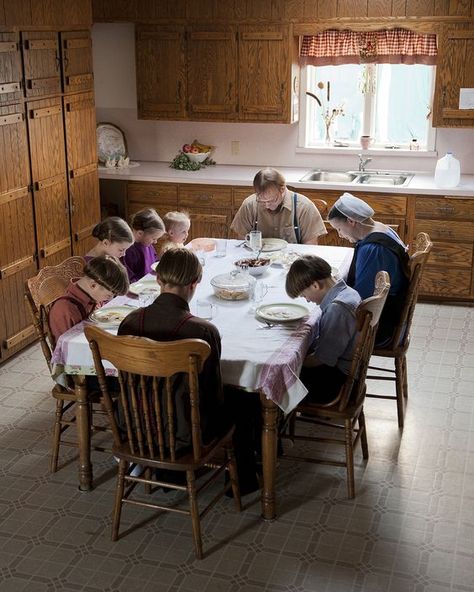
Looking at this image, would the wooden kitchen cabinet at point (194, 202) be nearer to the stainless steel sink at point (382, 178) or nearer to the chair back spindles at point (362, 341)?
the stainless steel sink at point (382, 178)

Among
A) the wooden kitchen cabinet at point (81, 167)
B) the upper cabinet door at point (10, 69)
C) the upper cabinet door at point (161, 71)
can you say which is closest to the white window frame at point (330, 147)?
the upper cabinet door at point (161, 71)

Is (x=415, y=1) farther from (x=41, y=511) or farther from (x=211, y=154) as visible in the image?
(x=41, y=511)

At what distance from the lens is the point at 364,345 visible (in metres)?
3.39

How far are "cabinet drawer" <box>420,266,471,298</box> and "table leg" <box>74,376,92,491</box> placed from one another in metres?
3.35

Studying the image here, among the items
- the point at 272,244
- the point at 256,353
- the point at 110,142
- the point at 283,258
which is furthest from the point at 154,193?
the point at 256,353

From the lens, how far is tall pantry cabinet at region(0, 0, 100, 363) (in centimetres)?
495

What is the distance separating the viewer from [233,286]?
397 centimetres

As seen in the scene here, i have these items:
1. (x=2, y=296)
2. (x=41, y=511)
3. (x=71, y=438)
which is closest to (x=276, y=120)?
(x=2, y=296)

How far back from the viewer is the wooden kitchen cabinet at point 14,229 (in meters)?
4.93

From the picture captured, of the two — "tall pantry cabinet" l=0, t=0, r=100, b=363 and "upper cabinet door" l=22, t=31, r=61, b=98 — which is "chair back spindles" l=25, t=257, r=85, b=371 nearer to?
"tall pantry cabinet" l=0, t=0, r=100, b=363

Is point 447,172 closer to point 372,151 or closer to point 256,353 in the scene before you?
point 372,151

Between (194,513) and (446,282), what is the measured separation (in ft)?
11.6

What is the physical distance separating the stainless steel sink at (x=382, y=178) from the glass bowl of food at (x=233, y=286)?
267 cm

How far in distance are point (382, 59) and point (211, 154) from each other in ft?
5.39
